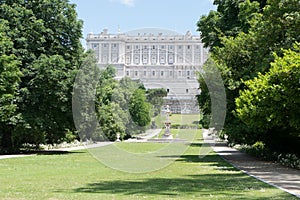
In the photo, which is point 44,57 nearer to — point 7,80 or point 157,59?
point 7,80

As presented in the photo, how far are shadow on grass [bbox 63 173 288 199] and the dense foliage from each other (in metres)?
4.21

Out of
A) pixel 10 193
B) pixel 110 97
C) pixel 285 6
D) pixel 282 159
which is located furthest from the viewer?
pixel 110 97

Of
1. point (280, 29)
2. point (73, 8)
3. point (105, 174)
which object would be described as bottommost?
point (105, 174)

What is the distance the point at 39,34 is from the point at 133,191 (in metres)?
21.3

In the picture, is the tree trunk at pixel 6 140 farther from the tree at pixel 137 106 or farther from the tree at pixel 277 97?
the tree at pixel 137 106

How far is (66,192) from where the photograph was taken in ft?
36.4

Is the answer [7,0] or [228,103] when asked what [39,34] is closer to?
[7,0]

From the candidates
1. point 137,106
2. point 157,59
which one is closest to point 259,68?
point 157,59

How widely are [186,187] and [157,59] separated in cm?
2257

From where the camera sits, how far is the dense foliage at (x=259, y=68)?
59.8ft

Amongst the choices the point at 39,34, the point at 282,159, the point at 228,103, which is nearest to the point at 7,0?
the point at 39,34

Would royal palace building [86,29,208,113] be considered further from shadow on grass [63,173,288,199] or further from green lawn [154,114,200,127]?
shadow on grass [63,173,288,199]

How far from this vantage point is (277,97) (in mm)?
17344

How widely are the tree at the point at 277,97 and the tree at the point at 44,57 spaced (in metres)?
13.5
